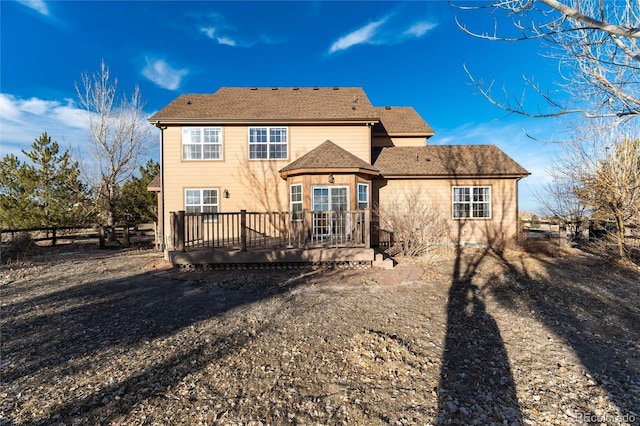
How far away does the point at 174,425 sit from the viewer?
253cm

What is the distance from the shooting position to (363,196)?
12.0 meters

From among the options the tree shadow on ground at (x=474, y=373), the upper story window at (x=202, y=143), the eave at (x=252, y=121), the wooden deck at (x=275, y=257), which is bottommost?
the tree shadow on ground at (x=474, y=373)

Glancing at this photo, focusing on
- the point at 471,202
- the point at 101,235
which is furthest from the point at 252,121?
the point at 471,202

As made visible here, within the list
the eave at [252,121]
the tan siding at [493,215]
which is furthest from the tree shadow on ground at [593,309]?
the eave at [252,121]

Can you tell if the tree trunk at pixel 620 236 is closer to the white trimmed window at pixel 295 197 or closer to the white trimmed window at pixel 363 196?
the white trimmed window at pixel 363 196

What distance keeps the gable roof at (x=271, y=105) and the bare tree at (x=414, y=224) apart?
13.1 feet

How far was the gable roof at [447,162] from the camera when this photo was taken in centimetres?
1276

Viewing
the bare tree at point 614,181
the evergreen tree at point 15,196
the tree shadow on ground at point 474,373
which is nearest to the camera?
the tree shadow on ground at point 474,373

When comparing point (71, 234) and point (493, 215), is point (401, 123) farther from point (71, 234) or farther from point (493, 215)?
point (71, 234)

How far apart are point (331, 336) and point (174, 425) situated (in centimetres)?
227

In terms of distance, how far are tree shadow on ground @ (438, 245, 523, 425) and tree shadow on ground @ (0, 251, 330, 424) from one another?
8.53ft

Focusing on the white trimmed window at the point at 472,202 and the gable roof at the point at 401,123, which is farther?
the gable roof at the point at 401,123

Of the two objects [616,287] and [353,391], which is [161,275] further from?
[616,287]

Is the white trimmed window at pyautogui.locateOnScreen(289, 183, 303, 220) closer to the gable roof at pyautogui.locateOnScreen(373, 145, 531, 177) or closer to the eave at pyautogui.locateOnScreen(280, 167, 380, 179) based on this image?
the eave at pyautogui.locateOnScreen(280, 167, 380, 179)
